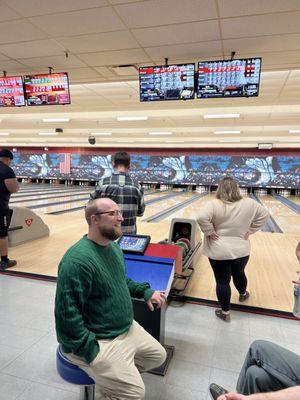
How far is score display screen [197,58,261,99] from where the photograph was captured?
12.0ft

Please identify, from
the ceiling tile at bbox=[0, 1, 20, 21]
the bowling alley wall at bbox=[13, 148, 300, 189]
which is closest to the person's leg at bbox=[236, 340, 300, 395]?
the ceiling tile at bbox=[0, 1, 20, 21]

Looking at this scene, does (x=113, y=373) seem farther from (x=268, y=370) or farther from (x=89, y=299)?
(x=268, y=370)

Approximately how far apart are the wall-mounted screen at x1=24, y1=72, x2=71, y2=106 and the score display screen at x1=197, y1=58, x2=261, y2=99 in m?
1.91

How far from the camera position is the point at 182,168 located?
1714 centimetres

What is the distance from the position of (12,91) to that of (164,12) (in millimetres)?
2718

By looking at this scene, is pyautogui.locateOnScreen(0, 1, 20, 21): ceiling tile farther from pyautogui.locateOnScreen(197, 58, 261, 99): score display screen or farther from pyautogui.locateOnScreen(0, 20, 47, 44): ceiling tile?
pyautogui.locateOnScreen(197, 58, 261, 99): score display screen

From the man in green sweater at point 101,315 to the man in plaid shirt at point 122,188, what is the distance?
1089 mm

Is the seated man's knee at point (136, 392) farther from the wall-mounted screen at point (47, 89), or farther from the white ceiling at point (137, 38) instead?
the wall-mounted screen at point (47, 89)

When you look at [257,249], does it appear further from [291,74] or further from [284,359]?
[284,359]

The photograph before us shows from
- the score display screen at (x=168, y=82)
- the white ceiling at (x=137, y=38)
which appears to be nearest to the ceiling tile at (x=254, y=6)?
the white ceiling at (x=137, y=38)

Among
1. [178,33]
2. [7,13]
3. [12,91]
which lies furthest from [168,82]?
[12,91]

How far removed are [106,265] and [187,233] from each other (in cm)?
280

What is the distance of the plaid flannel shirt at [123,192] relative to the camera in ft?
8.75

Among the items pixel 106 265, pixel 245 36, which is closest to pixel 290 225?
pixel 245 36
